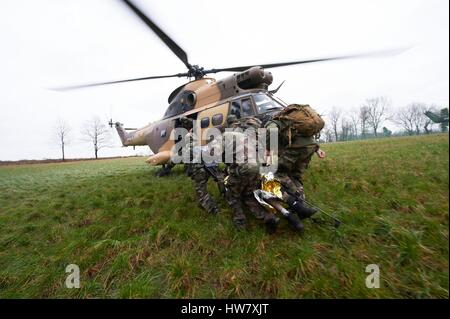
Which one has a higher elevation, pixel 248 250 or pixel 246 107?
pixel 246 107

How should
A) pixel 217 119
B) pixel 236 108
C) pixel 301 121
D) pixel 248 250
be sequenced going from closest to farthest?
pixel 248 250 < pixel 301 121 < pixel 236 108 < pixel 217 119

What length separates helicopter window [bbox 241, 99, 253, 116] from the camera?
5.78m

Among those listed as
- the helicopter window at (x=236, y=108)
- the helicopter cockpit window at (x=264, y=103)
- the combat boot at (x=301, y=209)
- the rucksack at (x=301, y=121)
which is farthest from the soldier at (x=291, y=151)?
the helicopter window at (x=236, y=108)

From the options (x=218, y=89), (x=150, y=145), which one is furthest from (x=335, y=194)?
(x=150, y=145)

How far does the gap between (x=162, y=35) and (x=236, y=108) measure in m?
2.90

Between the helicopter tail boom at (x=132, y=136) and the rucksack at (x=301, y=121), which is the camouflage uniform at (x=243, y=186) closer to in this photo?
the rucksack at (x=301, y=121)

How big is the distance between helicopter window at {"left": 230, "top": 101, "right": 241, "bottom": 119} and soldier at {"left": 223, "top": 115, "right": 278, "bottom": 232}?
2187 mm

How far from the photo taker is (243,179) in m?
3.58

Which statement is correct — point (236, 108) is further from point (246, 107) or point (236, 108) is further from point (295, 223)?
point (295, 223)

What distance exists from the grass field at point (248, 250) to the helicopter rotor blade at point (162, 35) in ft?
13.2

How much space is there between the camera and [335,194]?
452 cm

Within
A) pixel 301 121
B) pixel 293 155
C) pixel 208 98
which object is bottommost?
pixel 293 155

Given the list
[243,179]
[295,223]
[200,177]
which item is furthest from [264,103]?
[295,223]

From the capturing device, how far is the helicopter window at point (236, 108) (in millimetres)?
5983
